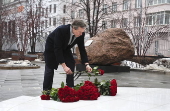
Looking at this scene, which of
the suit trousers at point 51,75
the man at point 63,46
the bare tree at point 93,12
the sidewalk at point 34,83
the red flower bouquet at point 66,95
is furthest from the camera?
the bare tree at point 93,12

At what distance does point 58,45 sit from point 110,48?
999 centimetres

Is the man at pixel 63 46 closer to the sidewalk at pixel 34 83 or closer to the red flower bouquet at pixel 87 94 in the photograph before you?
the red flower bouquet at pixel 87 94

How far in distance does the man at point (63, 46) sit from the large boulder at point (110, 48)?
9342 mm

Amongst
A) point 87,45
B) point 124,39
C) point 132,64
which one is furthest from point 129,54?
point 132,64

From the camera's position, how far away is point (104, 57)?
49.2 feet

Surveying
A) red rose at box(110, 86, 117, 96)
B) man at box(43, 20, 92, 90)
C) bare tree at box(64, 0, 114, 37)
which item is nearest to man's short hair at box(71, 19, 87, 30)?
man at box(43, 20, 92, 90)

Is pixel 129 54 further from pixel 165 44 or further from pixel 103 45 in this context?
pixel 165 44

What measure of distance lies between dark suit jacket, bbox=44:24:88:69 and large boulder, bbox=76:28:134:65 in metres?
9.36

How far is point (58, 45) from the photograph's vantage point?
515 cm

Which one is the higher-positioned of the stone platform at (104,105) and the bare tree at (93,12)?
the bare tree at (93,12)

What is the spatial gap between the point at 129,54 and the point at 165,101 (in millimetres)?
10341

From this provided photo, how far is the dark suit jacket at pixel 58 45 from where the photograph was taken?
5137 mm

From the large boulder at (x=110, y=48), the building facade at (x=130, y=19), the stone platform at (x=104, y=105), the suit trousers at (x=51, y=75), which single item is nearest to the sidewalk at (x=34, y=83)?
the suit trousers at (x=51, y=75)

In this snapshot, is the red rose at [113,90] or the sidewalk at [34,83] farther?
the sidewalk at [34,83]
